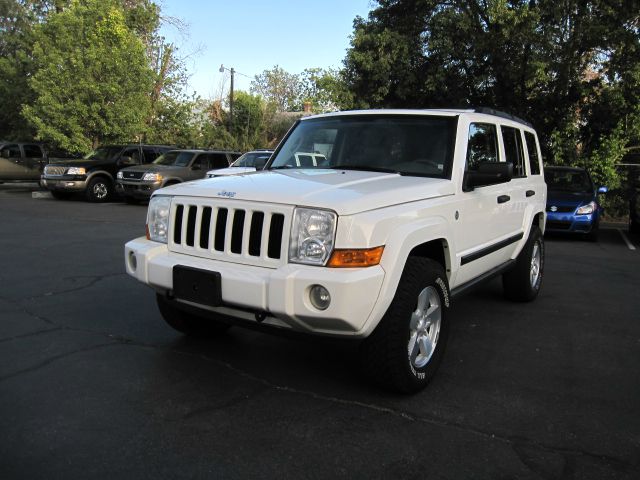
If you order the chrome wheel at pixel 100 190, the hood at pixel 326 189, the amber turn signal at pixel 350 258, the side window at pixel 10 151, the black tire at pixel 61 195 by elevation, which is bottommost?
the black tire at pixel 61 195

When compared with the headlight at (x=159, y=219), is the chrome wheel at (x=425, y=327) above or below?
below

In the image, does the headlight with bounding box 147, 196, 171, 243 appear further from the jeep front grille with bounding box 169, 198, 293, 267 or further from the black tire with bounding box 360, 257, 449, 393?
the black tire with bounding box 360, 257, 449, 393

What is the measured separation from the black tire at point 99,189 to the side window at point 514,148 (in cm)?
1446

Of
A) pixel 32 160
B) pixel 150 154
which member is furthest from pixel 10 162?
pixel 150 154

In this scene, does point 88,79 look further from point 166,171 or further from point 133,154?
point 166,171

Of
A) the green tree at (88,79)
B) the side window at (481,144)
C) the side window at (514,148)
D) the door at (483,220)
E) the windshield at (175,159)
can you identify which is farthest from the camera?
the green tree at (88,79)

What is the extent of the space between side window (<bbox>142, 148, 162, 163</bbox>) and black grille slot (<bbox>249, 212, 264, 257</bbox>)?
15977mm

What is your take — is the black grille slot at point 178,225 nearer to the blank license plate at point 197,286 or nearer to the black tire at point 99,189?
the blank license plate at point 197,286

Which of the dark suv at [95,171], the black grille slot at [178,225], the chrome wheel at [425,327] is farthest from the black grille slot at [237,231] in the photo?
the dark suv at [95,171]

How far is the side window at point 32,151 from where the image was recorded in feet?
71.3

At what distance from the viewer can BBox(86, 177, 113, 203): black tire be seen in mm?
17125

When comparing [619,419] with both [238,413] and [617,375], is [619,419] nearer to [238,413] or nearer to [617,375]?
[617,375]

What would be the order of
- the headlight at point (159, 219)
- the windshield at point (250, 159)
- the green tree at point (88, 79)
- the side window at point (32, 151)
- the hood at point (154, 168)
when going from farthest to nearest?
the side window at point (32, 151), the green tree at point (88, 79), the hood at point (154, 168), the windshield at point (250, 159), the headlight at point (159, 219)

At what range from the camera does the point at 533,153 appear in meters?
6.20
